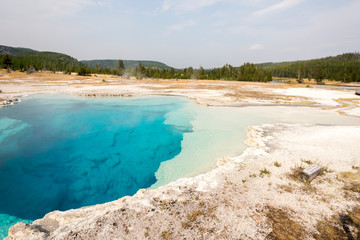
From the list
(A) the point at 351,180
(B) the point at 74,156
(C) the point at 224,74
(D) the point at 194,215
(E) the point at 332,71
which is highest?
(E) the point at 332,71

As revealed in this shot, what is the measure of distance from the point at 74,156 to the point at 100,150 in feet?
5.31

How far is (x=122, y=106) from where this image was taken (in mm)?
24828

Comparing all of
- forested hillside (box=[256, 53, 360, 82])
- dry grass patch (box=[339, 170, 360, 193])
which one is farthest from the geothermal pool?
forested hillside (box=[256, 53, 360, 82])

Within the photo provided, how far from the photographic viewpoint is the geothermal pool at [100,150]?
7755 mm

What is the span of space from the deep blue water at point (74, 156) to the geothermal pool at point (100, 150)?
0.04 m

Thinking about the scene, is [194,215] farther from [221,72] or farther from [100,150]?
[221,72]

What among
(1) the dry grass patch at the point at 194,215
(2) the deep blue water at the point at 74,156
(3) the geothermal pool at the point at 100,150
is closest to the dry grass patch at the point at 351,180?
(3) the geothermal pool at the point at 100,150

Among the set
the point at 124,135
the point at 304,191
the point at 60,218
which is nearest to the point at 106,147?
the point at 124,135

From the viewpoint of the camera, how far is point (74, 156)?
11.0 m

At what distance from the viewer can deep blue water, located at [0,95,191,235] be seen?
24.9 ft

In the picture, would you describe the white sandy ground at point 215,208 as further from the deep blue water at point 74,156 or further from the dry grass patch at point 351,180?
the deep blue water at point 74,156

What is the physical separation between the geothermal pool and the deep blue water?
1.5 inches

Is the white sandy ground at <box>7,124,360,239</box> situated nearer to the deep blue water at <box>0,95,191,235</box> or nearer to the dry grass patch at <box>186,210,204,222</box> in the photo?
the dry grass patch at <box>186,210,204,222</box>

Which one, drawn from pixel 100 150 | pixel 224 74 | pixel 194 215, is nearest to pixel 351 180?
pixel 194 215
